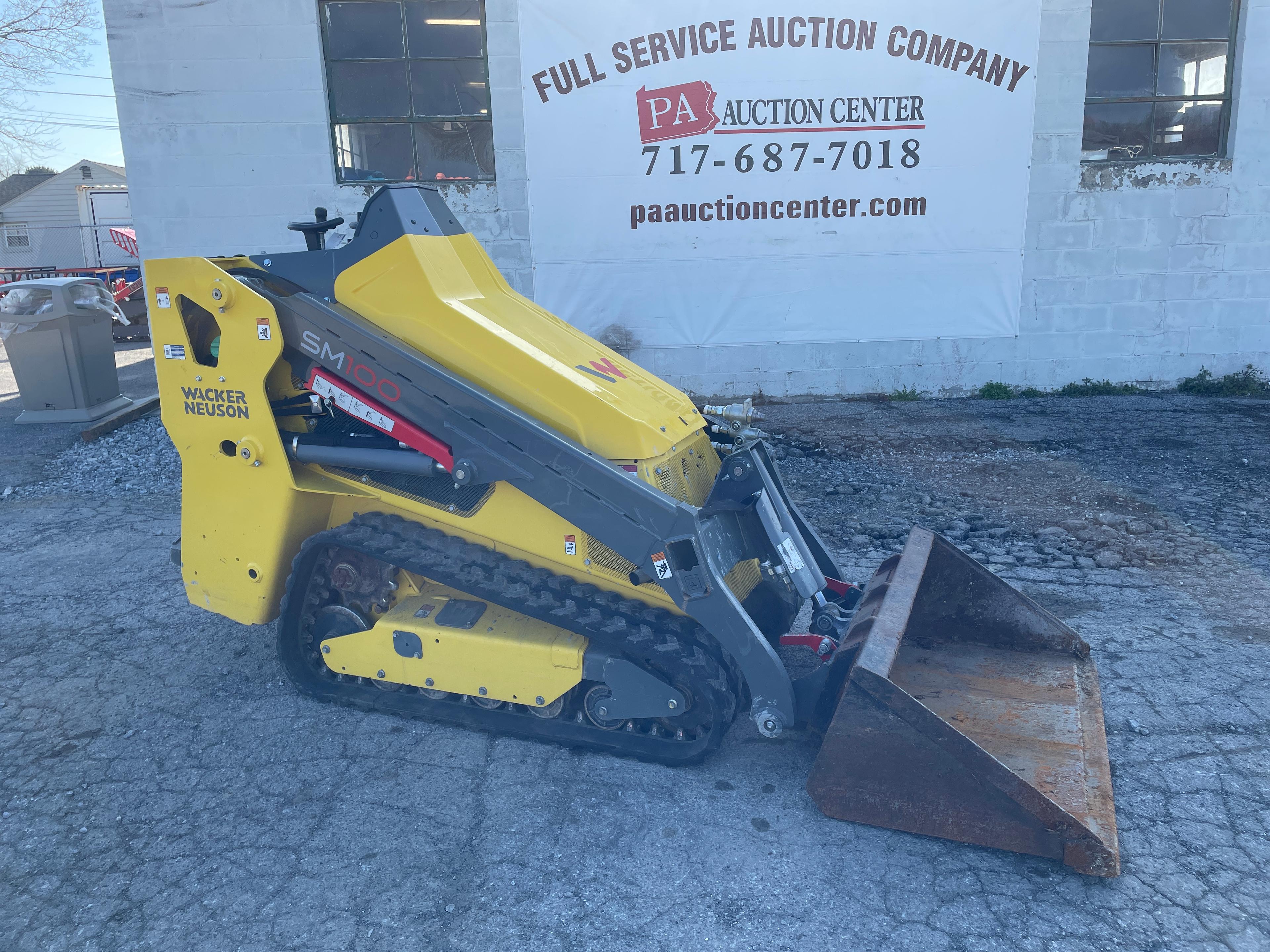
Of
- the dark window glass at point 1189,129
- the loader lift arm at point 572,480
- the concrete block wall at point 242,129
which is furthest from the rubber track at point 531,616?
the dark window glass at point 1189,129

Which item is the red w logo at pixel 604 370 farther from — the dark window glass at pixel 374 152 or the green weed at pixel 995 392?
the green weed at pixel 995 392

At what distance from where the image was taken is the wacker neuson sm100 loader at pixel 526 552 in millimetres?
3002

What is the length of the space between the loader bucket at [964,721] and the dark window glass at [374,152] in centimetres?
640

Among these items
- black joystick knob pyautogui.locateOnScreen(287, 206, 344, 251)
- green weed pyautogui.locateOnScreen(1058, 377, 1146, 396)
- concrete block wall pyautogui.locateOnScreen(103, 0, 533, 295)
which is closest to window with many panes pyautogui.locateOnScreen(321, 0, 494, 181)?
concrete block wall pyautogui.locateOnScreen(103, 0, 533, 295)

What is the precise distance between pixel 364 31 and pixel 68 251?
31.8 metres

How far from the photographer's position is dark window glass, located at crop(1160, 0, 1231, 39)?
845 cm

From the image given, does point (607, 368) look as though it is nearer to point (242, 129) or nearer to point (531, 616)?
point (531, 616)

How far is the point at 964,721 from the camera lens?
315 cm

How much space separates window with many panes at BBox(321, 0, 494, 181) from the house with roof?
2267cm

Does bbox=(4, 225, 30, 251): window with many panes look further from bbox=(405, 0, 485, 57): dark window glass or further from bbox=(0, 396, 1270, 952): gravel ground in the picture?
bbox=(0, 396, 1270, 952): gravel ground

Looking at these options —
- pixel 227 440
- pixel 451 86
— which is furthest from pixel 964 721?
pixel 451 86

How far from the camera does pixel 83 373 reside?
27.9 feet

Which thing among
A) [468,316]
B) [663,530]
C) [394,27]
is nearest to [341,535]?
[468,316]

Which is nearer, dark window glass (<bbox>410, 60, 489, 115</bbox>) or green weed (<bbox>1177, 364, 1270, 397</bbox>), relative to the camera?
dark window glass (<bbox>410, 60, 489, 115</bbox>)
